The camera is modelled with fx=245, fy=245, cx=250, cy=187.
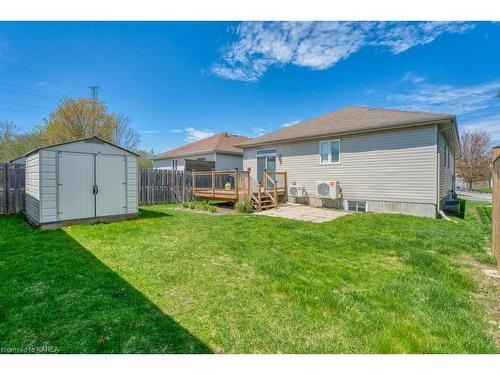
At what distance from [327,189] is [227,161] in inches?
362

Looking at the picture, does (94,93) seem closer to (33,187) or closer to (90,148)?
(33,187)

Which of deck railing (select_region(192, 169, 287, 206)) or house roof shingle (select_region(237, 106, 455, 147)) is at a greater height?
house roof shingle (select_region(237, 106, 455, 147))

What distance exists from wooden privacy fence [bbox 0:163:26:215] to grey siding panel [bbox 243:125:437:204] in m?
10.5

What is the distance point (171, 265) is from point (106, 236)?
2567mm

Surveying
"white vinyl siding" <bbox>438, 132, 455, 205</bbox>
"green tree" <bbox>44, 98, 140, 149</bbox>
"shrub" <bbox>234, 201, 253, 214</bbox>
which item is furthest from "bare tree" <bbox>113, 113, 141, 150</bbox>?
"white vinyl siding" <bbox>438, 132, 455, 205</bbox>

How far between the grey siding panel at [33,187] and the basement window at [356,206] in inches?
402

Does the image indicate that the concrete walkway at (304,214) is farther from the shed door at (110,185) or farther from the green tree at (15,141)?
the green tree at (15,141)

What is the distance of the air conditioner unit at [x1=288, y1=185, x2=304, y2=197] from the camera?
443 inches

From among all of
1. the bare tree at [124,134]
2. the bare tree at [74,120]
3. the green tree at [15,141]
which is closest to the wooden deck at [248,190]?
the bare tree at [74,120]

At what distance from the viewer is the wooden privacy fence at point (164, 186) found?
38.4 feet

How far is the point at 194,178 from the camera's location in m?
12.6

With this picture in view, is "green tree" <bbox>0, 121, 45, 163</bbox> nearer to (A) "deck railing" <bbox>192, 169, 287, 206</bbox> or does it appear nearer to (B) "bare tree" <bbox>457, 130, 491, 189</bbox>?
(A) "deck railing" <bbox>192, 169, 287, 206</bbox>
